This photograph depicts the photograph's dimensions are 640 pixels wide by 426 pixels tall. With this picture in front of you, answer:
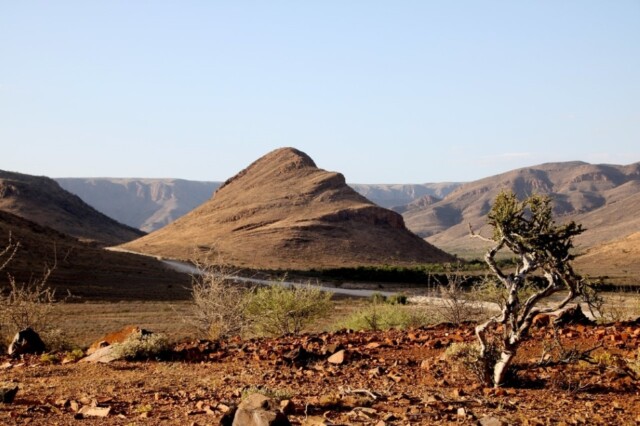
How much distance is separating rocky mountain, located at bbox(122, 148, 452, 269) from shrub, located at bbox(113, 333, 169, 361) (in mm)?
54231

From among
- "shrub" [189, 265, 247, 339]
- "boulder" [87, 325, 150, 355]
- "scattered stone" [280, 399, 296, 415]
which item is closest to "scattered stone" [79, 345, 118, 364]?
"boulder" [87, 325, 150, 355]

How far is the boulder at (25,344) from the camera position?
1302 cm

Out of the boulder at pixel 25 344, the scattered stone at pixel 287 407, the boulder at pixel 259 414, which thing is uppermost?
the boulder at pixel 259 414

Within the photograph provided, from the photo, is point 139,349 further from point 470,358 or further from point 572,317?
point 572,317

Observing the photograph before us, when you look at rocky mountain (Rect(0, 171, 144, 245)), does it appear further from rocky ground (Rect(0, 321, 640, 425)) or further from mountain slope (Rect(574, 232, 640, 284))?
rocky ground (Rect(0, 321, 640, 425))

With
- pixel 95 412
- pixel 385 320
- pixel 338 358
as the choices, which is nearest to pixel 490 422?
pixel 338 358

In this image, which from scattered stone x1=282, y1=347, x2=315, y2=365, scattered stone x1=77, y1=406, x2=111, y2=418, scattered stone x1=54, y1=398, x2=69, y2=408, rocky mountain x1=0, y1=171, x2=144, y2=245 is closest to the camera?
scattered stone x1=77, y1=406, x2=111, y2=418

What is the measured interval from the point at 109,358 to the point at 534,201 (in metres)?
7.85

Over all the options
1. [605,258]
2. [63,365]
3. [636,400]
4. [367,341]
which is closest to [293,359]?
[367,341]

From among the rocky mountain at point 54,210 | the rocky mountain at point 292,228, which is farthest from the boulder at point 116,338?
the rocky mountain at point 54,210

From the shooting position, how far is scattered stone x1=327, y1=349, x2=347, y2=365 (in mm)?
10405

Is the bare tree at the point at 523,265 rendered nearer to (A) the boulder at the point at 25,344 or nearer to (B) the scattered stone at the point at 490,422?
(B) the scattered stone at the point at 490,422

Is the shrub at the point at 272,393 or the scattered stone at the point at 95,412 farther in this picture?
the shrub at the point at 272,393

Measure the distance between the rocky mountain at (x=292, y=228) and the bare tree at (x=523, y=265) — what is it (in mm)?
58334
